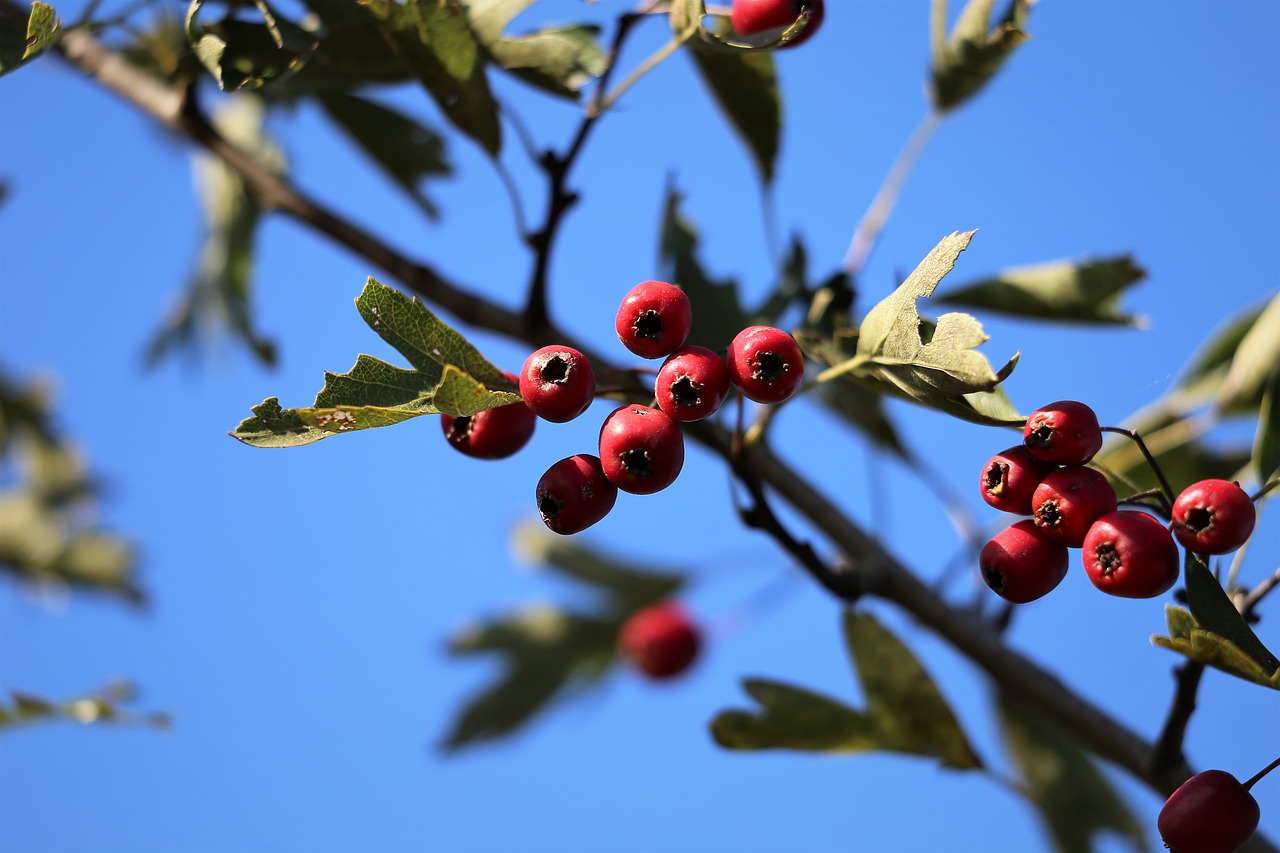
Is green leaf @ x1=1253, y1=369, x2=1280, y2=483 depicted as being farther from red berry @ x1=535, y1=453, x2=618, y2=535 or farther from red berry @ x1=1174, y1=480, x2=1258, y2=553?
red berry @ x1=535, y1=453, x2=618, y2=535

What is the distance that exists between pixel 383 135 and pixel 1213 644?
174cm

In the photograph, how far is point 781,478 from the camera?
186 centimetres

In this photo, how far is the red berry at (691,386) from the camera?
115 centimetres

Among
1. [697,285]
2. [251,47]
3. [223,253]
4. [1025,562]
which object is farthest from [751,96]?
[223,253]

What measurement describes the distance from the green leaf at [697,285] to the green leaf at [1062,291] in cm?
44

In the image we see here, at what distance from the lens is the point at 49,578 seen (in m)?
3.63

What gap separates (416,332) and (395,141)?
1249 millimetres

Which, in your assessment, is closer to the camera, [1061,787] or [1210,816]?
[1210,816]

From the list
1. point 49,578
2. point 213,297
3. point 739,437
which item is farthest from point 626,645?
point 739,437

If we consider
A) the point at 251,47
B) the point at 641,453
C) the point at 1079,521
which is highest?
the point at 251,47

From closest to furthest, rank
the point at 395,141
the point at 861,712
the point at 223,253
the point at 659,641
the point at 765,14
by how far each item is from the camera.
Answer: the point at 765,14
the point at 861,712
the point at 395,141
the point at 223,253
the point at 659,641

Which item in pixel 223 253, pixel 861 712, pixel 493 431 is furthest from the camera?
pixel 223 253

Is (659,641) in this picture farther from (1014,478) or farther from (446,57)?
(1014,478)

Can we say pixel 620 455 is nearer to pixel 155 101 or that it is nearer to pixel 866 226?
pixel 866 226
